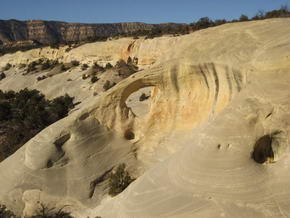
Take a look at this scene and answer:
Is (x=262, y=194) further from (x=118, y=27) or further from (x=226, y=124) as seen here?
(x=118, y=27)

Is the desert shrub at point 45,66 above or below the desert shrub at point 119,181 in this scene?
above

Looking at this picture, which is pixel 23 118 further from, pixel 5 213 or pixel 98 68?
pixel 5 213

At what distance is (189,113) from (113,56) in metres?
28.6

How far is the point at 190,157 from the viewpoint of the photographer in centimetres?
665

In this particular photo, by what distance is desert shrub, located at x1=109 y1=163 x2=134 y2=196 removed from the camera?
A: 28.9ft

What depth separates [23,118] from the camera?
2397 centimetres

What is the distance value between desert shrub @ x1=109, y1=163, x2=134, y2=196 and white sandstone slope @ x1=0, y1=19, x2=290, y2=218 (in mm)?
313

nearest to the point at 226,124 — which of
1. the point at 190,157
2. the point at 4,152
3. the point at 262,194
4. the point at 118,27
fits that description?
the point at 190,157

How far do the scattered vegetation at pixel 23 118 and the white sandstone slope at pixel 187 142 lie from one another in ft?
16.6

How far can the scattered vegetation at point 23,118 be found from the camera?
620 inches

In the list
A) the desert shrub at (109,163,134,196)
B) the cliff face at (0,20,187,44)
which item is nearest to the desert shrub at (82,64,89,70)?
the desert shrub at (109,163,134,196)

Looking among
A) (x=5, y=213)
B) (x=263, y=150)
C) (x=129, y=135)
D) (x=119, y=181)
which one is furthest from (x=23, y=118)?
(x=263, y=150)

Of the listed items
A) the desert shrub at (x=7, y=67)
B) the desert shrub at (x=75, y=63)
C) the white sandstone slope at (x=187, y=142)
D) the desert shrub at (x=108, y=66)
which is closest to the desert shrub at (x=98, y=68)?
the desert shrub at (x=108, y=66)

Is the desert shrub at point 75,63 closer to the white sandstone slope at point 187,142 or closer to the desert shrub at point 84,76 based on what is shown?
the desert shrub at point 84,76
